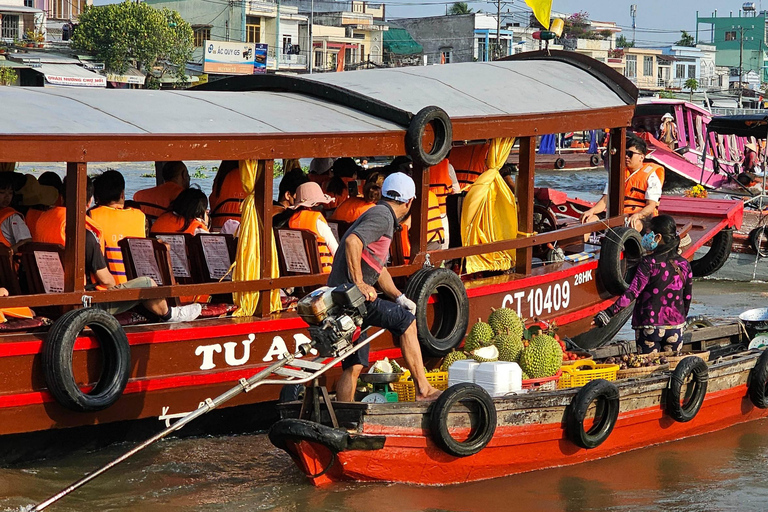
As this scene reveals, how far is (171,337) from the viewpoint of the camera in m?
6.24

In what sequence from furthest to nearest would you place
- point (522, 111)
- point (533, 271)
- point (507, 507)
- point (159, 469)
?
point (533, 271), point (522, 111), point (159, 469), point (507, 507)

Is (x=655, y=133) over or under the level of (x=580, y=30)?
under

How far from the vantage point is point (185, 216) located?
24.5ft

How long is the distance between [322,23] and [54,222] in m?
54.6

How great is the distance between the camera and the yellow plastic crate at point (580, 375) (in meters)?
6.66

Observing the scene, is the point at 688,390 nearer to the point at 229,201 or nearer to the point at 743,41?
the point at 229,201

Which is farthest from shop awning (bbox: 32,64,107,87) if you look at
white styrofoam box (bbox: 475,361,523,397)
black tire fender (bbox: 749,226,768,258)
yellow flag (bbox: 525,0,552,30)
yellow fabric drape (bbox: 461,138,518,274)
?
white styrofoam box (bbox: 475,361,523,397)

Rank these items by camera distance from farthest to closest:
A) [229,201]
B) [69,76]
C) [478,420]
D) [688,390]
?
[69,76], [229,201], [688,390], [478,420]

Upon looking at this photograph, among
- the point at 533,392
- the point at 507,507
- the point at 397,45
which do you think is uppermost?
the point at 397,45

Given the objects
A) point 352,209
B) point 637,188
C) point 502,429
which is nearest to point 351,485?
point 502,429

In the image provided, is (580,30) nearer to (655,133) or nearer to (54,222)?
(655,133)

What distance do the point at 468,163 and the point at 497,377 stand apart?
3.41m

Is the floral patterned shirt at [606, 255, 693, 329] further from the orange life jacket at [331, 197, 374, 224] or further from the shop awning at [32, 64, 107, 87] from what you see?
the shop awning at [32, 64, 107, 87]

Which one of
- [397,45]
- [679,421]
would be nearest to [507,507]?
[679,421]
